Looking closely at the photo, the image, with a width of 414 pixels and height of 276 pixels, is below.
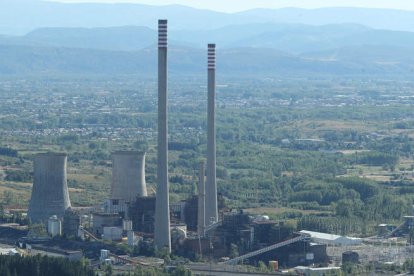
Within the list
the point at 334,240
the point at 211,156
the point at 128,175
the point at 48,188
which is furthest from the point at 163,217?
the point at 211,156

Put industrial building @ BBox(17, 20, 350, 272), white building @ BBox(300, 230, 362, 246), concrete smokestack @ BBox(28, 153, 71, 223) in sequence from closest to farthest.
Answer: industrial building @ BBox(17, 20, 350, 272) → white building @ BBox(300, 230, 362, 246) → concrete smokestack @ BBox(28, 153, 71, 223)

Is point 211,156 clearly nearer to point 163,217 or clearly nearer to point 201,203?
point 201,203

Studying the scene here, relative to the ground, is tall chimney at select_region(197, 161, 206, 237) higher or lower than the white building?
higher

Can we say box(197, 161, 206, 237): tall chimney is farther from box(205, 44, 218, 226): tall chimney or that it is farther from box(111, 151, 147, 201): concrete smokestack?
box(111, 151, 147, 201): concrete smokestack

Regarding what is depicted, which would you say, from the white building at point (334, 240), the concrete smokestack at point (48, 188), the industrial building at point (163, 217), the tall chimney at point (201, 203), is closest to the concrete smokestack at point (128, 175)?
the industrial building at point (163, 217)

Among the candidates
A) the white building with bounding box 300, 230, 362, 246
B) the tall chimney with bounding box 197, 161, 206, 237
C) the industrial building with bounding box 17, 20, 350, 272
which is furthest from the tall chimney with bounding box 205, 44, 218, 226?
the white building with bounding box 300, 230, 362, 246
